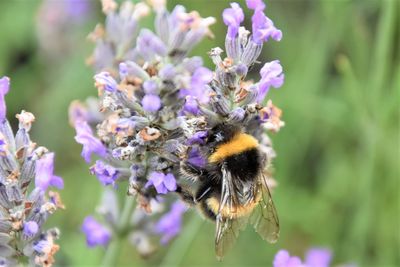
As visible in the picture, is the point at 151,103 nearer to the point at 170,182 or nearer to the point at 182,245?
the point at 170,182

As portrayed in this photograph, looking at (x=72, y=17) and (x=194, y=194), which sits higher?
(x=72, y=17)

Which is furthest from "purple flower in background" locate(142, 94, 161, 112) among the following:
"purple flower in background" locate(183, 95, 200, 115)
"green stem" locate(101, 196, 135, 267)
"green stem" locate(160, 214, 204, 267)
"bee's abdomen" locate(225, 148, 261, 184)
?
"green stem" locate(160, 214, 204, 267)

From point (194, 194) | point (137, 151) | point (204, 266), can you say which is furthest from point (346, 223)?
point (137, 151)

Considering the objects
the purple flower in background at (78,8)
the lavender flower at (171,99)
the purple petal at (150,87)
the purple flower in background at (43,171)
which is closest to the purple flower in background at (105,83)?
the lavender flower at (171,99)

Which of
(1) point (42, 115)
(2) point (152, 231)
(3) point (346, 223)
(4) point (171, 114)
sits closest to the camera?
(4) point (171, 114)

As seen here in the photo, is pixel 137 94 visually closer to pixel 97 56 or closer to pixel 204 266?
pixel 97 56

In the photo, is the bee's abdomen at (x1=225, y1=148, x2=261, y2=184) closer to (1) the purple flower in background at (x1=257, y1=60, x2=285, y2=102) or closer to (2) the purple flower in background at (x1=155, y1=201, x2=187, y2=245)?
(1) the purple flower in background at (x1=257, y1=60, x2=285, y2=102)

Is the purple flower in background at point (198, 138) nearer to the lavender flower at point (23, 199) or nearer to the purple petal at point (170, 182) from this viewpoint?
the purple petal at point (170, 182)
